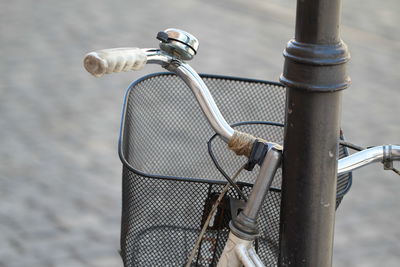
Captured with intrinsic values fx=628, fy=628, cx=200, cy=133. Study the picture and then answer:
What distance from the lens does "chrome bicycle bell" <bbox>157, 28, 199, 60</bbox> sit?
138 centimetres

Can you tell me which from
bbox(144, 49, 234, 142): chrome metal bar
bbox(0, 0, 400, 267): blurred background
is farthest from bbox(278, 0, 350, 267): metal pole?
bbox(0, 0, 400, 267): blurred background

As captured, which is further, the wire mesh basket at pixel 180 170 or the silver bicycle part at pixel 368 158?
the wire mesh basket at pixel 180 170

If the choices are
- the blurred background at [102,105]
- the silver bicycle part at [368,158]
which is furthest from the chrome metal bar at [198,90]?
the blurred background at [102,105]

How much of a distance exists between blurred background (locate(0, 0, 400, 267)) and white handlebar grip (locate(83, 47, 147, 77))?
1.73 meters

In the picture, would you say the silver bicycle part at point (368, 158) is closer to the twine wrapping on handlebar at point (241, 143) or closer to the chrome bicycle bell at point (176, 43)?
the twine wrapping on handlebar at point (241, 143)

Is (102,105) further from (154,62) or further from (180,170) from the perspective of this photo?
(154,62)

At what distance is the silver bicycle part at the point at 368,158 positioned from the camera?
137 centimetres

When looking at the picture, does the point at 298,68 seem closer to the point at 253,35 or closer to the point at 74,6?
the point at 253,35

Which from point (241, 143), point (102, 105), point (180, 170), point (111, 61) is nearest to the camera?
point (111, 61)

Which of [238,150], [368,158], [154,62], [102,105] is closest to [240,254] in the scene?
[238,150]

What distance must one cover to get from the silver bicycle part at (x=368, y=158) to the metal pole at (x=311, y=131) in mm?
64

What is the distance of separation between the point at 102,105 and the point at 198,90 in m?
2.85

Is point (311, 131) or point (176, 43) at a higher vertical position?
point (176, 43)

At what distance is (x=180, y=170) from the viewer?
7.07 feet
